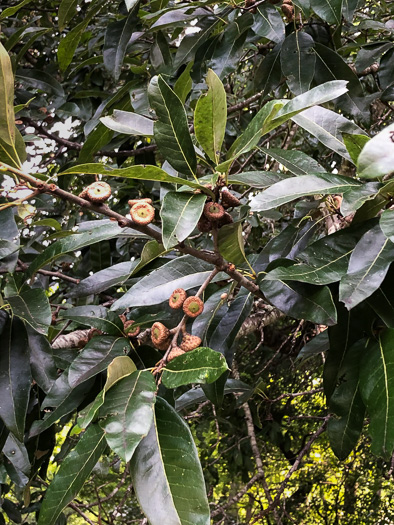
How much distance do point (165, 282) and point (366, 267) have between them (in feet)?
1.11

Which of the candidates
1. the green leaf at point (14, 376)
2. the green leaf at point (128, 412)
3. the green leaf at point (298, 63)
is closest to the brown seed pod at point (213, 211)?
the green leaf at point (128, 412)

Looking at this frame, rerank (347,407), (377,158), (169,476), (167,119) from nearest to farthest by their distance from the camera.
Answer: (377,158) → (169,476) → (167,119) → (347,407)

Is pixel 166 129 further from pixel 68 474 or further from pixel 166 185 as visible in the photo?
pixel 68 474

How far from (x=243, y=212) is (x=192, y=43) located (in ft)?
2.67

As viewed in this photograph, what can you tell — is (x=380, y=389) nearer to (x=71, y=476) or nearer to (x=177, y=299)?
(x=177, y=299)

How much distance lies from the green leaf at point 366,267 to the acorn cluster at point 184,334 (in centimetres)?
21

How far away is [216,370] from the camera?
59cm

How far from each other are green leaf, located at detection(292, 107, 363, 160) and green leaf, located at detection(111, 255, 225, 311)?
0.28m

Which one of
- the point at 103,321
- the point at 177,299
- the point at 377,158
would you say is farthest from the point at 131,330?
the point at 377,158

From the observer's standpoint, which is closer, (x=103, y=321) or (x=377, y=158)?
(x=377, y=158)

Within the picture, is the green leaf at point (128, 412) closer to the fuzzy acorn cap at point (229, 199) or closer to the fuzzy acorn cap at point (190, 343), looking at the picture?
the fuzzy acorn cap at point (190, 343)

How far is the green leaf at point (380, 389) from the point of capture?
2.09ft

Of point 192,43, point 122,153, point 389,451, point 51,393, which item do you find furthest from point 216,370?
point 122,153

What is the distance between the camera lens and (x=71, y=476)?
626 millimetres
